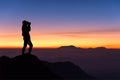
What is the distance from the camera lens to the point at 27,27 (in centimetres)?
4012

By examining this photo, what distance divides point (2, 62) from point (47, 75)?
217 inches

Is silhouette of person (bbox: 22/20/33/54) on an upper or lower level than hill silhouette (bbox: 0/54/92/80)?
upper

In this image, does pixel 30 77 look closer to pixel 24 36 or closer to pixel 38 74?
pixel 38 74

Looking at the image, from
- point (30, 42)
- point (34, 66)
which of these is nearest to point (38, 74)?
point (34, 66)

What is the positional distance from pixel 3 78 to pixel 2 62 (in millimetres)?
2592

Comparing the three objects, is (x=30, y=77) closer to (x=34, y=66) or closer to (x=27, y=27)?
(x=34, y=66)

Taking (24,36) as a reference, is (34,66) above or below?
below

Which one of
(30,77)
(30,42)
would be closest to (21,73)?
(30,77)

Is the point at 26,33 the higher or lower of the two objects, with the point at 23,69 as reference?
higher

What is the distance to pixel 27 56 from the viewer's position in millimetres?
41625

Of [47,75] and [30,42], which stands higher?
[30,42]

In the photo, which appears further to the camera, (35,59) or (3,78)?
Result: (35,59)

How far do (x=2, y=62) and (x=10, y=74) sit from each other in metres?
2.23

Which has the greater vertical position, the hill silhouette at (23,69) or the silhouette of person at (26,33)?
the silhouette of person at (26,33)
